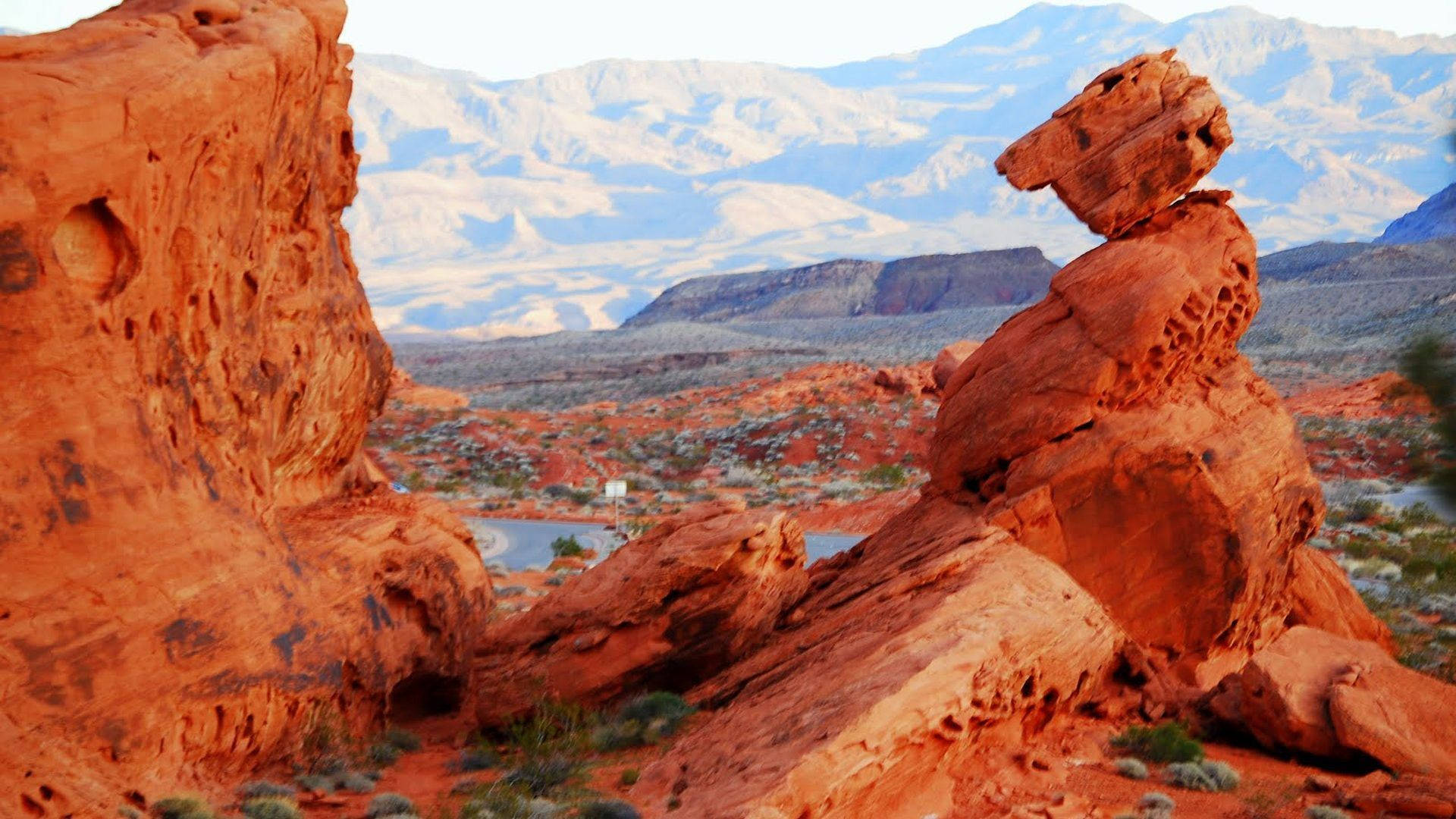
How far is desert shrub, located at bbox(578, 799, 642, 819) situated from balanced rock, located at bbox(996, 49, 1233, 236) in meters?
8.15

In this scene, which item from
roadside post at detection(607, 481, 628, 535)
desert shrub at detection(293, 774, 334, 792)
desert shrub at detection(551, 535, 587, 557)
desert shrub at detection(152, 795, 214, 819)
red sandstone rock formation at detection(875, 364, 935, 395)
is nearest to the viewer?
desert shrub at detection(152, 795, 214, 819)

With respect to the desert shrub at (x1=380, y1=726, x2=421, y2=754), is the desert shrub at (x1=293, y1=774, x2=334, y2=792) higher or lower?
higher

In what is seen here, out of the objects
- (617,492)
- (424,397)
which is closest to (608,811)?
(617,492)

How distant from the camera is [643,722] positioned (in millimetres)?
12930

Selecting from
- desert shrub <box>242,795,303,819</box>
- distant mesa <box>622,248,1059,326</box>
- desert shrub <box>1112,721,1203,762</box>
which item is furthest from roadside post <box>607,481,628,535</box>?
distant mesa <box>622,248,1059,326</box>

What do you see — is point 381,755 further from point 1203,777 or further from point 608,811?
point 1203,777

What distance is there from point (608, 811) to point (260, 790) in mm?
2608

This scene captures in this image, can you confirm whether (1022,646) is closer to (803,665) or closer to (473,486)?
(803,665)

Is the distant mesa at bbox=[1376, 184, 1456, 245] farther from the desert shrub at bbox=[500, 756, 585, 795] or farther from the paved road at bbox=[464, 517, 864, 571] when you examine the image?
the desert shrub at bbox=[500, 756, 585, 795]

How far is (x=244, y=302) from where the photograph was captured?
12117 mm

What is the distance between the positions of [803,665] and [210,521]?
5186mm

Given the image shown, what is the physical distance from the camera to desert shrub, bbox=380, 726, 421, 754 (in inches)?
503

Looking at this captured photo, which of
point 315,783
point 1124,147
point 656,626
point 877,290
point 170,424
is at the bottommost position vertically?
point 877,290

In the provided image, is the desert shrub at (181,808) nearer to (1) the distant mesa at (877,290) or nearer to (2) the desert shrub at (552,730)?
(2) the desert shrub at (552,730)
